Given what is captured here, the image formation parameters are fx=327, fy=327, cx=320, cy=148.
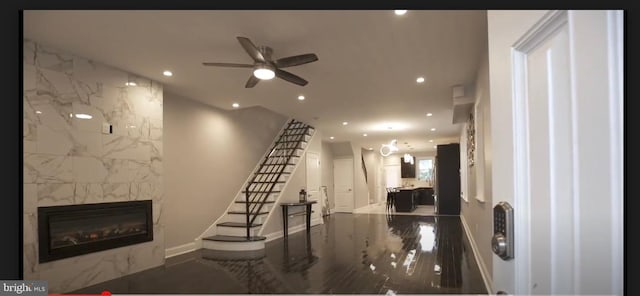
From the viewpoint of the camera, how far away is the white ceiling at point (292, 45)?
3156 millimetres

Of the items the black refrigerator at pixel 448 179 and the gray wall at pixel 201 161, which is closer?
the gray wall at pixel 201 161

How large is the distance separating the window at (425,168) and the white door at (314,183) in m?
10.6

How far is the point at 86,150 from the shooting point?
4191mm

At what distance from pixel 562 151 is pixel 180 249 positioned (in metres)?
6.34

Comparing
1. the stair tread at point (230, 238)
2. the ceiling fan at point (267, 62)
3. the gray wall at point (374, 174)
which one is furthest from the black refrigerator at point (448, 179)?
the ceiling fan at point (267, 62)

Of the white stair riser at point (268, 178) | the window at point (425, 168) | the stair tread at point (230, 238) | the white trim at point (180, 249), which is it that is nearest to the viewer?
the white trim at point (180, 249)

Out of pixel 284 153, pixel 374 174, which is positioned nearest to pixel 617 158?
pixel 284 153

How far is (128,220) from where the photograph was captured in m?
4.63

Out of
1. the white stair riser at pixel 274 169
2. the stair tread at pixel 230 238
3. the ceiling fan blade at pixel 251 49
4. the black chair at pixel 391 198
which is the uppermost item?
the ceiling fan blade at pixel 251 49

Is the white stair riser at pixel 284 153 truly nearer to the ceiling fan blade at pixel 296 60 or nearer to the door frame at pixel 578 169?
the ceiling fan blade at pixel 296 60

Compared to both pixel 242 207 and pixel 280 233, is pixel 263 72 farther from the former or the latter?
pixel 280 233

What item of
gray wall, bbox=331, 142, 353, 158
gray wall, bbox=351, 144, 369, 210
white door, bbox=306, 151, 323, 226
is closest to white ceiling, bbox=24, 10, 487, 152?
white door, bbox=306, 151, 323, 226

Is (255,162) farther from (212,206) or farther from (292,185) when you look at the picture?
(212,206)

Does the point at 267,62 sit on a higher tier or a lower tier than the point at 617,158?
higher
